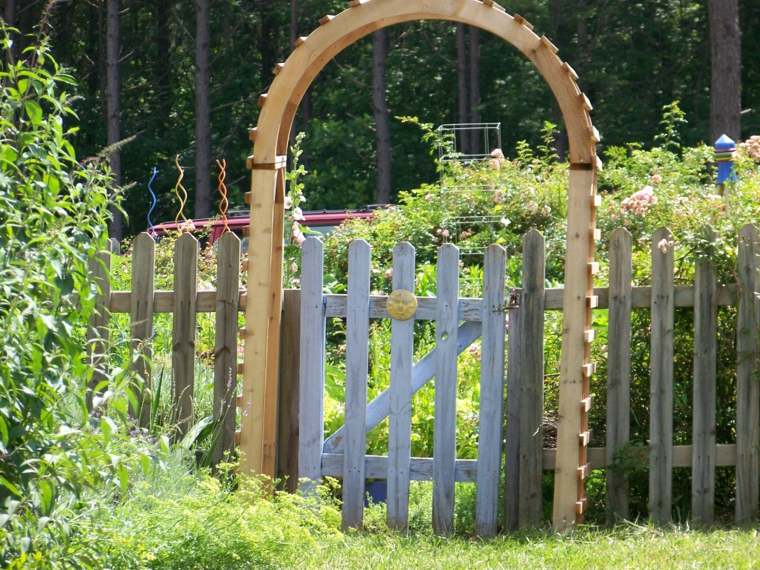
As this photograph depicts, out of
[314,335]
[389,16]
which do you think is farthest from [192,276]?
[389,16]

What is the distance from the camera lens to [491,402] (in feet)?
18.4

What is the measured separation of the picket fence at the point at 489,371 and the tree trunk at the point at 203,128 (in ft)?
67.7

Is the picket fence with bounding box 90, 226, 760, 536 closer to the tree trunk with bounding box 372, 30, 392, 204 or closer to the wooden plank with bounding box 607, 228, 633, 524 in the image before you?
the wooden plank with bounding box 607, 228, 633, 524

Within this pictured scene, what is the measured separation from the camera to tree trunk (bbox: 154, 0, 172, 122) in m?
31.8

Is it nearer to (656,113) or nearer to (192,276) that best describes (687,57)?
(656,113)

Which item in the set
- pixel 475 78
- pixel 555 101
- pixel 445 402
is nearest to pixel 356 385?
pixel 445 402

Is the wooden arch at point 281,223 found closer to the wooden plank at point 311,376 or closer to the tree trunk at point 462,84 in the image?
the wooden plank at point 311,376

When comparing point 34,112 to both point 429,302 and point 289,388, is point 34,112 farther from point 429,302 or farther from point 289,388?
point 289,388

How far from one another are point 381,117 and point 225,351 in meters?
21.0

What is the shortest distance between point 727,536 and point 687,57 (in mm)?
24813

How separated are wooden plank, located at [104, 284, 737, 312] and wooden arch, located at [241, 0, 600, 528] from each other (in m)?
0.18

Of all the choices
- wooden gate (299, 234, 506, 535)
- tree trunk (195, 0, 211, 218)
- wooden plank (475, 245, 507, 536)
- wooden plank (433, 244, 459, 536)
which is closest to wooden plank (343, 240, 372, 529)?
wooden gate (299, 234, 506, 535)

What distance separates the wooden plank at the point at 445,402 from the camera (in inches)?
220

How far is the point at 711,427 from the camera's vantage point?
223 inches
